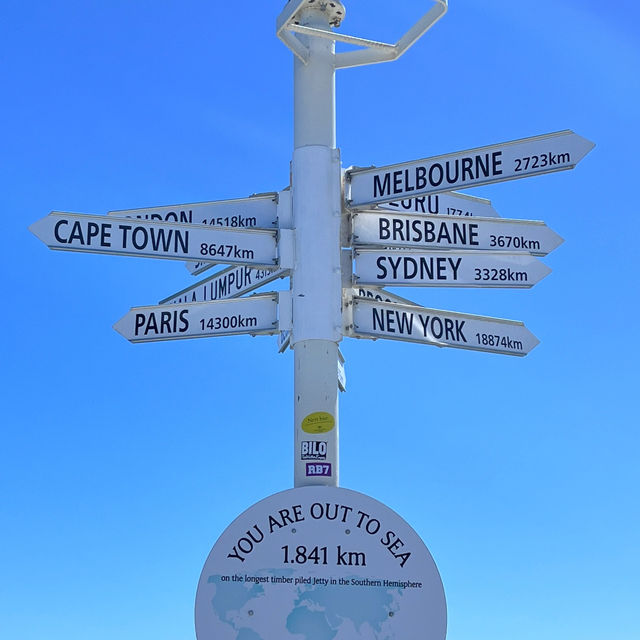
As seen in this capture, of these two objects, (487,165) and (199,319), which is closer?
(487,165)

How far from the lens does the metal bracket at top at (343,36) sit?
7.03 metres

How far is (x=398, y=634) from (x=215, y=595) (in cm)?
104

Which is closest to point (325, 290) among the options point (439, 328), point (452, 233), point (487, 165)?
point (439, 328)

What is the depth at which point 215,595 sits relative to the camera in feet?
19.8

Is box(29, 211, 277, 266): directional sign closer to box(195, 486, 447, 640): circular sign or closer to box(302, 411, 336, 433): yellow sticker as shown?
box(302, 411, 336, 433): yellow sticker

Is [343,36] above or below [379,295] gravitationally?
above

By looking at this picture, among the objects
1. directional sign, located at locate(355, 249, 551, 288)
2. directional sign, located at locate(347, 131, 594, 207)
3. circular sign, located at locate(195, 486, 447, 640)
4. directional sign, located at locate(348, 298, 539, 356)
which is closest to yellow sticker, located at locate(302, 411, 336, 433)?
circular sign, located at locate(195, 486, 447, 640)

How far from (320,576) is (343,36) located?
11.4ft

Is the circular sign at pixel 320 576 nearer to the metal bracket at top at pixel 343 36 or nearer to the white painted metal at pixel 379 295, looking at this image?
the white painted metal at pixel 379 295

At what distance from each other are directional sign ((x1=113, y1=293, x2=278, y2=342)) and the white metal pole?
0.27 m

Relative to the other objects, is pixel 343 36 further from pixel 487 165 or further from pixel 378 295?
pixel 378 295

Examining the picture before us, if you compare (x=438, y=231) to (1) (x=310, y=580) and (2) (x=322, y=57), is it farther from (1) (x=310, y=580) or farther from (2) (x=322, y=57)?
(1) (x=310, y=580)

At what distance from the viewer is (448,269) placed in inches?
281

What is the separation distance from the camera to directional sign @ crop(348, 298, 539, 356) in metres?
6.91
